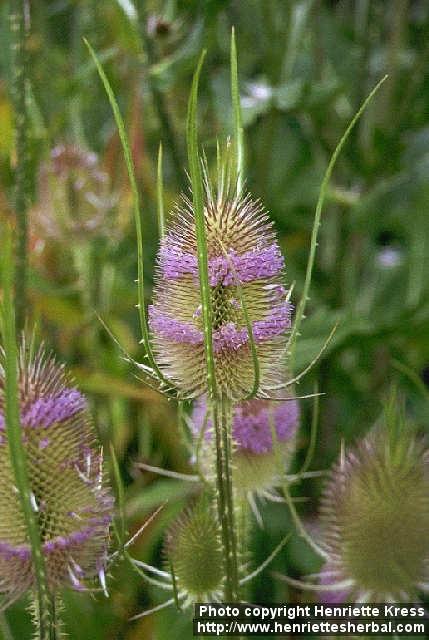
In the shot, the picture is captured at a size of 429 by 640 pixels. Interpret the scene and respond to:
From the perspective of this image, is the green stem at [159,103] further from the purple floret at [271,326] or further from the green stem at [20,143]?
the purple floret at [271,326]

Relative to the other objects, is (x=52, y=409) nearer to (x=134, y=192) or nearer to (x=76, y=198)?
(x=134, y=192)

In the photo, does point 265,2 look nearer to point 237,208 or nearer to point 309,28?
point 309,28

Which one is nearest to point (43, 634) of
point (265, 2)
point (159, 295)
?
point (159, 295)

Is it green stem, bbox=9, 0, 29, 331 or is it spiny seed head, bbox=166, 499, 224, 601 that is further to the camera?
green stem, bbox=9, 0, 29, 331

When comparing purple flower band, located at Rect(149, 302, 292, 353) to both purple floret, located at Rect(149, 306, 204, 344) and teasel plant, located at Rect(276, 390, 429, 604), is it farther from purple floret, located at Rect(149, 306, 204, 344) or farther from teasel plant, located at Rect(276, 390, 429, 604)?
teasel plant, located at Rect(276, 390, 429, 604)

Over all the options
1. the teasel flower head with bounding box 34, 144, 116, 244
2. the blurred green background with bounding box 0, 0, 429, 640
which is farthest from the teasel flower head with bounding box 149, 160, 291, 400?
the teasel flower head with bounding box 34, 144, 116, 244

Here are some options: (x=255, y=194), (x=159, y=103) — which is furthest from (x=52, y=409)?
(x=255, y=194)
